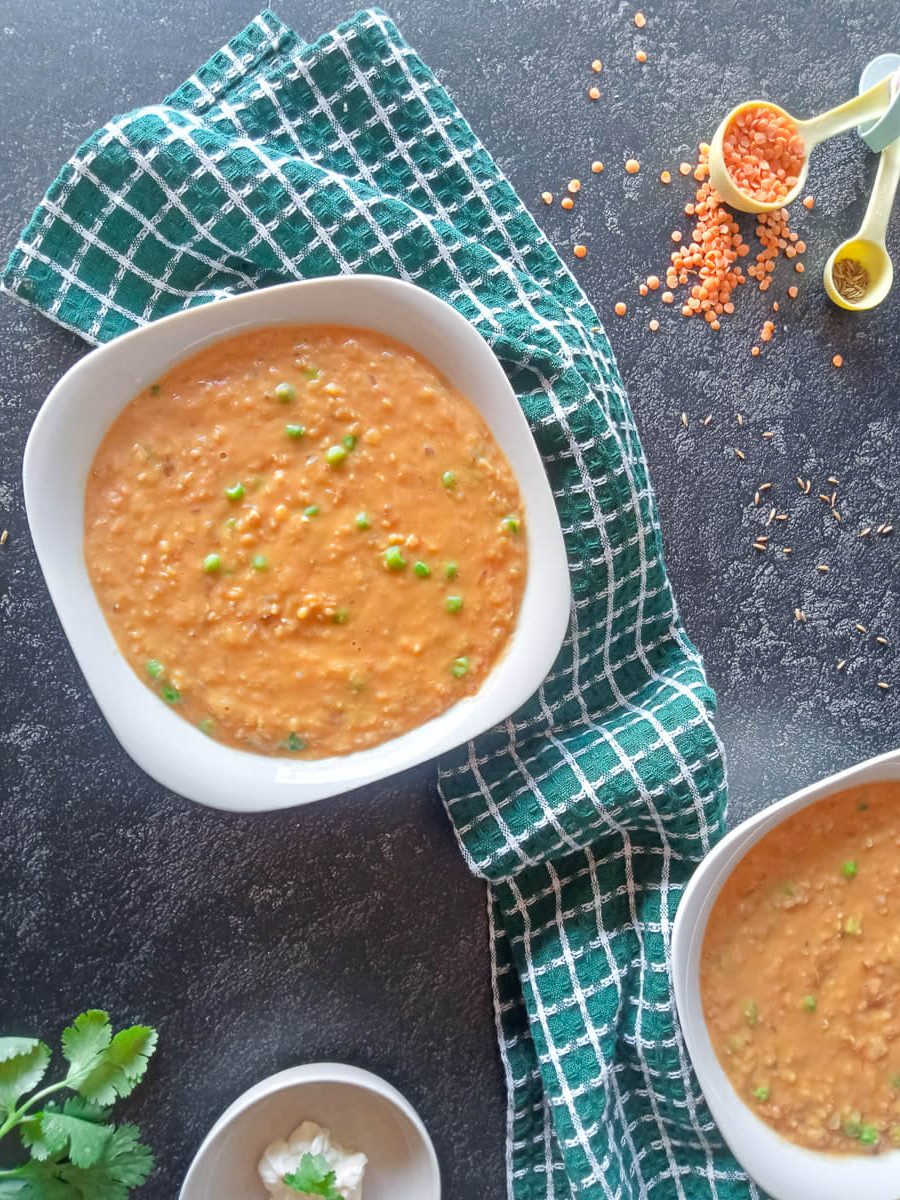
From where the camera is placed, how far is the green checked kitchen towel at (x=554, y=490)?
6.11ft

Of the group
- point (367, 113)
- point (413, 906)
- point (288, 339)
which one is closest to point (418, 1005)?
point (413, 906)

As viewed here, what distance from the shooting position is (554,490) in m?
1.96

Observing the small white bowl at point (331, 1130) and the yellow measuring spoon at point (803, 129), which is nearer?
the small white bowl at point (331, 1130)

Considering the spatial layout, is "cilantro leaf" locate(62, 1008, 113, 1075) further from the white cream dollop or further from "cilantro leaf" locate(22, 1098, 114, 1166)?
the white cream dollop

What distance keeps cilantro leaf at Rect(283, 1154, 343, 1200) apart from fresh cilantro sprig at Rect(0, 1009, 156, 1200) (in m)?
0.29

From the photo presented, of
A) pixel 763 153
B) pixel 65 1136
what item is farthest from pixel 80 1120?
pixel 763 153

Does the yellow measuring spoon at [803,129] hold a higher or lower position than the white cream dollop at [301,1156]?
higher

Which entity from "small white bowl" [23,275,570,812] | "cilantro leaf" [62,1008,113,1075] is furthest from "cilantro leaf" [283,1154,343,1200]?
"small white bowl" [23,275,570,812]

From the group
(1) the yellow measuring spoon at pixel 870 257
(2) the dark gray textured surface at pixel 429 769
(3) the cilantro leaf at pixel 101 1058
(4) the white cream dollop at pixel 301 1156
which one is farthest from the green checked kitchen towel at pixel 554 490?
(3) the cilantro leaf at pixel 101 1058

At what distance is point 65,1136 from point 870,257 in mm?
2483

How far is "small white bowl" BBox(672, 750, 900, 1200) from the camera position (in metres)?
1.78

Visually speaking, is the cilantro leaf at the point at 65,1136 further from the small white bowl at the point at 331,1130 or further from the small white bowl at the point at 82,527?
the small white bowl at the point at 82,527

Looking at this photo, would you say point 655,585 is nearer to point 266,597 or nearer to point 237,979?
point 266,597

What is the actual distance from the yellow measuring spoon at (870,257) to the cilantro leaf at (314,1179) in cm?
211
